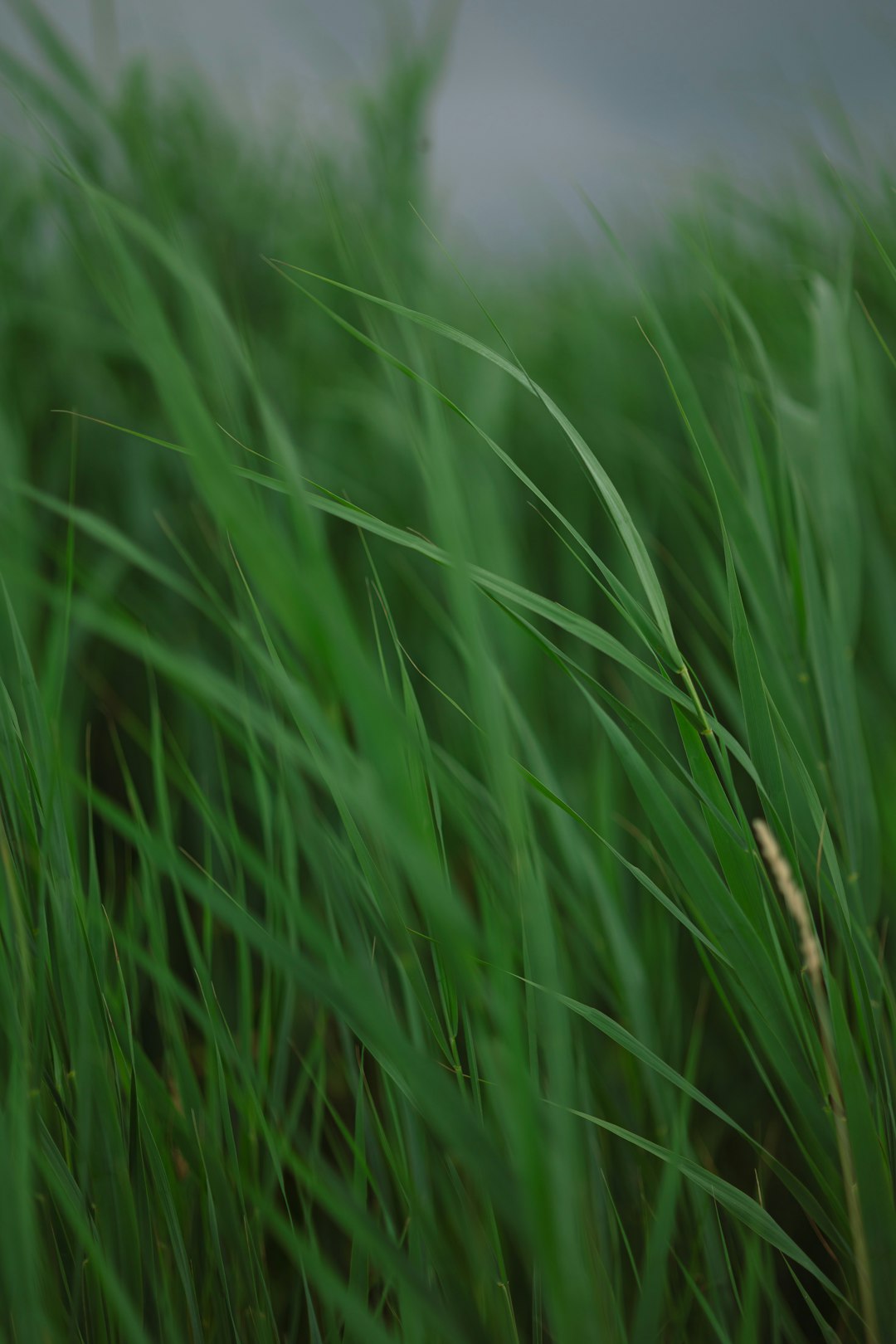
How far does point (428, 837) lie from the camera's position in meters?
0.25

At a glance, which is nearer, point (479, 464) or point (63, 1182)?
point (63, 1182)

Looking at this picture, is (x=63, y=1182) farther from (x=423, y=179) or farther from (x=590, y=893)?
(x=423, y=179)

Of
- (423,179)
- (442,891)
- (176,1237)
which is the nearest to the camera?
(442,891)

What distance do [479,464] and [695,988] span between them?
15.5 inches

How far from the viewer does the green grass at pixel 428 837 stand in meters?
0.24

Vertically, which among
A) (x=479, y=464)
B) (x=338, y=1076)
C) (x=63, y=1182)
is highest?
(x=479, y=464)

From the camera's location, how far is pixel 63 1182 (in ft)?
0.96

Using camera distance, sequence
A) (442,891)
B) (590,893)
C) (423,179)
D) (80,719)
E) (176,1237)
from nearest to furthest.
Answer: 1. (442,891)
2. (176,1237)
3. (590,893)
4. (80,719)
5. (423,179)

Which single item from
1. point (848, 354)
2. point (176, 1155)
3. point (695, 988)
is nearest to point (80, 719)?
point (176, 1155)

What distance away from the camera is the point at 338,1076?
0.51 metres

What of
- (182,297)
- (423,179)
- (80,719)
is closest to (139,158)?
(182,297)

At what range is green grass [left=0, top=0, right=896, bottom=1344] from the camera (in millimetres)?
242

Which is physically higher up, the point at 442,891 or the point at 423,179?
the point at 423,179

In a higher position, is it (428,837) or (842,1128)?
(428,837)
